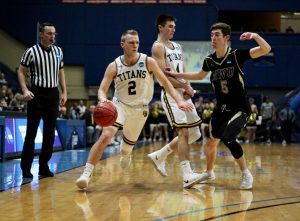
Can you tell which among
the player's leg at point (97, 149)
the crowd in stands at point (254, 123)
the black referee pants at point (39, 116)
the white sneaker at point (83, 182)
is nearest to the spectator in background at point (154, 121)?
the crowd in stands at point (254, 123)

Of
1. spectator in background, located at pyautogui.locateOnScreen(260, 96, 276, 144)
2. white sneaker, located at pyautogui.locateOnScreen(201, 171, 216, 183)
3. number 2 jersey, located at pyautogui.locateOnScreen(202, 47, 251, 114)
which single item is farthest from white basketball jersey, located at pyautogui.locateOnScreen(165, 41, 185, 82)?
spectator in background, located at pyautogui.locateOnScreen(260, 96, 276, 144)

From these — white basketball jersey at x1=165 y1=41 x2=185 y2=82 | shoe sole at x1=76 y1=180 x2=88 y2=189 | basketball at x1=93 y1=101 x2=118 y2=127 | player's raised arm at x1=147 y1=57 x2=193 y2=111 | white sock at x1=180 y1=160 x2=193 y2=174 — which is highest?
white basketball jersey at x1=165 y1=41 x2=185 y2=82

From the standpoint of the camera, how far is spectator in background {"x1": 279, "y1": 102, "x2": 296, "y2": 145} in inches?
821

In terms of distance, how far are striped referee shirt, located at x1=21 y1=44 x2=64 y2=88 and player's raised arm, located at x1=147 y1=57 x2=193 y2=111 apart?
149cm

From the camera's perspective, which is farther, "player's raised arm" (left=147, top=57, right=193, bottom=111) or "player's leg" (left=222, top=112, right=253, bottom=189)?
"player's leg" (left=222, top=112, right=253, bottom=189)

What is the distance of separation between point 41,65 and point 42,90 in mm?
327

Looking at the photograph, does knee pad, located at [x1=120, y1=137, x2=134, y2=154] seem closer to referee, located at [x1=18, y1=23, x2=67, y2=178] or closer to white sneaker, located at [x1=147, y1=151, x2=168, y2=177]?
white sneaker, located at [x1=147, y1=151, x2=168, y2=177]

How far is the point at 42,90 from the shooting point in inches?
259

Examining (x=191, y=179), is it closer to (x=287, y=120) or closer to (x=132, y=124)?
(x=132, y=124)

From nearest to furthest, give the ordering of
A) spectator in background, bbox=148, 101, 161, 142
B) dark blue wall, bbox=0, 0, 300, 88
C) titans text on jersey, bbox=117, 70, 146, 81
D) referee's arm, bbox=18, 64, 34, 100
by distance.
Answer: titans text on jersey, bbox=117, 70, 146, 81 < referee's arm, bbox=18, 64, 34, 100 < spectator in background, bbox=148, 101, 161, 142 < dark blue wall, bbox=0, 0, 300, 88

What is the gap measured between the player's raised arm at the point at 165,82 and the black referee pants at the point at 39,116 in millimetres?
1534

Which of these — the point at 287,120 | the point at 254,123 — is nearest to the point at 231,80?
the point at 254,123

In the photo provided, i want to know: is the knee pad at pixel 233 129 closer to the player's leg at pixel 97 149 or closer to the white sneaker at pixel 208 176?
the white sneaker at pixel 208 176

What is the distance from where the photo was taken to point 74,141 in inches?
565
